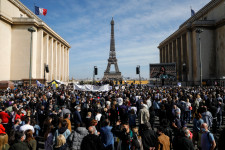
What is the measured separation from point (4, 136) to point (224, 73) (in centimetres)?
4162

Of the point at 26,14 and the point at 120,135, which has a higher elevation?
the point at 26,14

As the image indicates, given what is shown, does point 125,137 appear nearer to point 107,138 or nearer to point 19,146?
point 107,138

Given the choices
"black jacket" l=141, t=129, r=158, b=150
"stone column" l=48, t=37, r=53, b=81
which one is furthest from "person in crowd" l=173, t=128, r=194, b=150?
"stone column" l=48, t=37, r=53, b=81

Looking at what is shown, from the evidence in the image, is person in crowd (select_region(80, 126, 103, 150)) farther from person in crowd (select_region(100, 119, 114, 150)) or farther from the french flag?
the french flag

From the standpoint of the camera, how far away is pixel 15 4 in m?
40.7

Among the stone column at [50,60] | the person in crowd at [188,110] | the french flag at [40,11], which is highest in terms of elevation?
the french flag at [40,11]

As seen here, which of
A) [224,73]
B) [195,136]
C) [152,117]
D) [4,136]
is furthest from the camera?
[224,73]

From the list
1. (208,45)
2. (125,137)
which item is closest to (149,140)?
(125,137)

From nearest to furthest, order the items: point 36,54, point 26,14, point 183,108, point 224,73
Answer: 1. point 183,108
2. point 224,73
3. point 36,54
4. point 26,14

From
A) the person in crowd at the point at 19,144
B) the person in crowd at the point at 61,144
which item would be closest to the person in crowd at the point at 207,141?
the person in crowd at the point at 61,144

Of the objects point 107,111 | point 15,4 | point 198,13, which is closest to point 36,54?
point 15,4

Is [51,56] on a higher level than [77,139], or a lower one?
higher

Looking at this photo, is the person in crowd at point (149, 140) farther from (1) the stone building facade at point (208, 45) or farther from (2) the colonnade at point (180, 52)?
(2) the colonnade at point (180, 52)

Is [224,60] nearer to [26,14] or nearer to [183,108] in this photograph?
[183,108]
